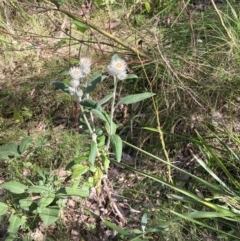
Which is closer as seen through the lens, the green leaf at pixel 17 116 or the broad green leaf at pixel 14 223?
the broad green leaf at pixel 14 223

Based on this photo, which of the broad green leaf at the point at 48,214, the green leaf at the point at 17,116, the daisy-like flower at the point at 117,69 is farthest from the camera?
the green leaf at the point at 17,116

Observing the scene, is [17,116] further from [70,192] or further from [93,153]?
[93,153]

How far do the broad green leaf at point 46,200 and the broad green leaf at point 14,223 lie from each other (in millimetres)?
121

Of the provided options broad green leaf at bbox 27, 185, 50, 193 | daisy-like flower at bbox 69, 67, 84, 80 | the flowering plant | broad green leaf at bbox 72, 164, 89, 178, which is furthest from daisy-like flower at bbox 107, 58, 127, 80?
broad green leaf at bbox 27, 185, 50, 193

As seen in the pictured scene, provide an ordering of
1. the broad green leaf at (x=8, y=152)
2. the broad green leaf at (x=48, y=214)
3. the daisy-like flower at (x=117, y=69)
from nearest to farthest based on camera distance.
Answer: the daisy-like flower at (x=117, y=69) → the broad green leaf at (x=48, y=214) → the broad green leaf at (x=8, y=152)

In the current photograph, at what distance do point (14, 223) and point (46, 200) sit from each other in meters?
0.17

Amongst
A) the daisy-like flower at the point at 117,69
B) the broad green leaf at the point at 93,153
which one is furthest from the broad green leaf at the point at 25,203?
the daisy-like flower at the point at 117,69

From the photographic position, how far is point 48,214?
1.77 meters

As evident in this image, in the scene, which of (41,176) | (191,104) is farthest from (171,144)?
(41,176)

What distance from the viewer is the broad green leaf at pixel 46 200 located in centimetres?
177

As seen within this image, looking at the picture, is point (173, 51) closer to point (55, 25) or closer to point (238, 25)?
point (238, 25)

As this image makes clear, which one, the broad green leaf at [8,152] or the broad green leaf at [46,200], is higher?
the broad green leaf at [8,152]

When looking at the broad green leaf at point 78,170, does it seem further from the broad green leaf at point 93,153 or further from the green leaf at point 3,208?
the green leaf at point 3,208

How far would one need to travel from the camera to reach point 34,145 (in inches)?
89.6
